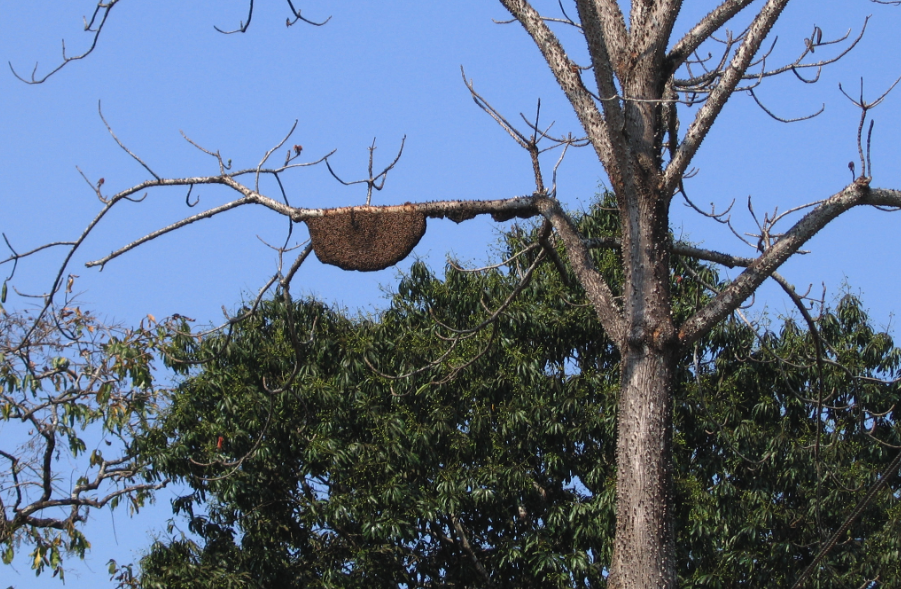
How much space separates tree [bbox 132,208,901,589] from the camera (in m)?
10.2

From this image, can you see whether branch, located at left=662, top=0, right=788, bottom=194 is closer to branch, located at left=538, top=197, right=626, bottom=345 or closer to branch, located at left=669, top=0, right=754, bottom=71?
branch, located at left=669, top=0, right=754, bottom=71

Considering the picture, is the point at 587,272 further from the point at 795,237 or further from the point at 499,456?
the point at 499,456

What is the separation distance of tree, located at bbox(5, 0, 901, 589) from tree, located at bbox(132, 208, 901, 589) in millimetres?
5332

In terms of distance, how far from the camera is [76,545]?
372 inches

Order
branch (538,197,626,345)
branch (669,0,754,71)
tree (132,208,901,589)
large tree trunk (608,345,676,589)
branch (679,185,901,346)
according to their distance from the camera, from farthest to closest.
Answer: tree (132,208,901,589), branch (669,0,754,71), branch (538,197,626,345), branch (679,185,901,346), large tree trunk (608,345,676,589)

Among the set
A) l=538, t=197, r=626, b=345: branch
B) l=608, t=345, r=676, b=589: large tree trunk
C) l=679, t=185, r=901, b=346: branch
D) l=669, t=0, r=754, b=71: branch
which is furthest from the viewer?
l=669, t=0, r=754, b=71: branch

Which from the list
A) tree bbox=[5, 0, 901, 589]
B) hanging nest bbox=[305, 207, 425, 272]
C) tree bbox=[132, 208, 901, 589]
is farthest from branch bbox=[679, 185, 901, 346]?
A: tree bbox=[132, 208, 901, 589]

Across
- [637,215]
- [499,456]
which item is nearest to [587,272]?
[637,215]

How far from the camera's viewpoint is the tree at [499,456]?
10.2 metres

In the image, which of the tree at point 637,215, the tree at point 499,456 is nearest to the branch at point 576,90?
the tree at point 637,215

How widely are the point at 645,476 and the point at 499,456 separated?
6.54 meters

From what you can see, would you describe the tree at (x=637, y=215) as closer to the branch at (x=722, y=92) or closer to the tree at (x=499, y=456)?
the branch at (x=722, y=92)

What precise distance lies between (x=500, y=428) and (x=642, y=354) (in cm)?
657

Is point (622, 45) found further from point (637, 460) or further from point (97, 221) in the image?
point (97, 221)
